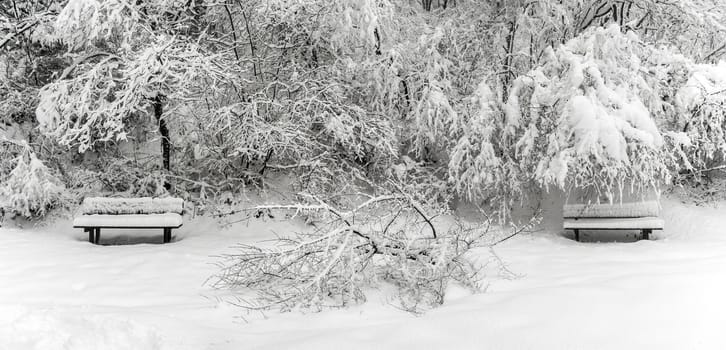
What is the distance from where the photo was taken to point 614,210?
7598 mm

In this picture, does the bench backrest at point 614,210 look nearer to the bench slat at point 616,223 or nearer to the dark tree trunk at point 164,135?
the bench slat at point 616,223

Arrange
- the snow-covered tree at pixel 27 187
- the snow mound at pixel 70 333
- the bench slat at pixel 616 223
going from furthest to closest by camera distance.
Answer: the snow-covered tree at pixel 27 187, the bench slat at pixel 616 223, the snow mound at pixel 70 333

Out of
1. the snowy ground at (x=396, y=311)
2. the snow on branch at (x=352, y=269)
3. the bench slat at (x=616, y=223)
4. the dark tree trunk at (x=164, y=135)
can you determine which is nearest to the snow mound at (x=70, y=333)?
the snowy ground at (x=396, y=311)

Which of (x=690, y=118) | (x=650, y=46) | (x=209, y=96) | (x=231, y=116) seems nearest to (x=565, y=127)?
(x=650, y=46)

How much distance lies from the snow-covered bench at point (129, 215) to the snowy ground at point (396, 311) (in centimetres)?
127

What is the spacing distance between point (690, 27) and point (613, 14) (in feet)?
3.81

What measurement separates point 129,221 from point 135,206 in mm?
324

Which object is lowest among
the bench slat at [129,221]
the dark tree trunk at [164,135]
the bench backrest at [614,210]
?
the bench slat at [129,221]

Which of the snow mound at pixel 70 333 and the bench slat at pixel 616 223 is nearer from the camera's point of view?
the snow mound at pixel 70 333

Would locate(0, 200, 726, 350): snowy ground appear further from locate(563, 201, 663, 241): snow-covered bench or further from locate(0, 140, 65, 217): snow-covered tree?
locate(0, 140, 65, 217): snow-covered tree

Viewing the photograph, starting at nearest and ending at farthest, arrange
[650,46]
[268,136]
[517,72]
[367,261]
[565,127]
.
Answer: [367,261]
[565,127]
[650,46]
[268,136]
[517,72]

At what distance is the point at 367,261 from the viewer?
4.54 m

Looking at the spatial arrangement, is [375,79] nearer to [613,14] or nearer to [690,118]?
[613,14]

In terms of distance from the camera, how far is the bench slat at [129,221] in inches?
299
